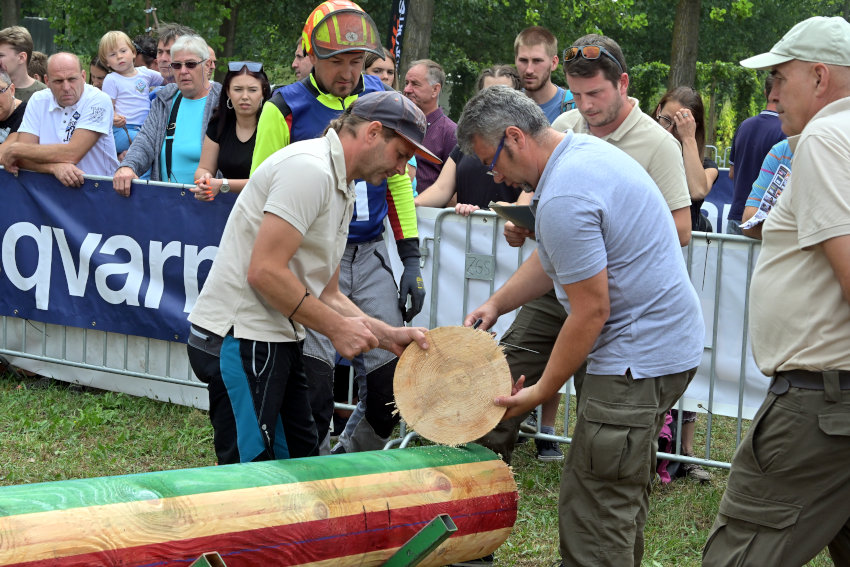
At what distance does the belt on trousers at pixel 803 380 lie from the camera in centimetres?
277

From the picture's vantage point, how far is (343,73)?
4.65 m

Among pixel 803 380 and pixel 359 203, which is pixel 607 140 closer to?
pixel 359 203

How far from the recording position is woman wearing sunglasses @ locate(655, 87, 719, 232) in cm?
570

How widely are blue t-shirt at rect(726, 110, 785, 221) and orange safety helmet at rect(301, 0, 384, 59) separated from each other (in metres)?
2.87

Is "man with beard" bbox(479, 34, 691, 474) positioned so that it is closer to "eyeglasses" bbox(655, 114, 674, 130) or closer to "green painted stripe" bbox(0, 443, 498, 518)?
"green painted stripe" bbox(0, 443, 498, 518)

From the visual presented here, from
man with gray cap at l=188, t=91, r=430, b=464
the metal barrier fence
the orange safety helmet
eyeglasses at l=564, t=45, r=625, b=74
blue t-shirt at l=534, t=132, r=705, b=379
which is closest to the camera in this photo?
blue t-shirt at l=534, t=132, r=705, b=379

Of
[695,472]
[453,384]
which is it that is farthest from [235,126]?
[695,472]

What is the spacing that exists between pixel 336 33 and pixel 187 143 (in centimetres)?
198

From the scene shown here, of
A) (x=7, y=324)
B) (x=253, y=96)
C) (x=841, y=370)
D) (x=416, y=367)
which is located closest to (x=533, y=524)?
(x=416, y=367)

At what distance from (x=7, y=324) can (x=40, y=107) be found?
1516 mm

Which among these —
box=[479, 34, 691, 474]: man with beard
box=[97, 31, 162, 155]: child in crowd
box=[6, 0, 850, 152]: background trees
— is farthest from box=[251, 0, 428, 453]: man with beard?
box=[6, 0, 850, 152]: background trees

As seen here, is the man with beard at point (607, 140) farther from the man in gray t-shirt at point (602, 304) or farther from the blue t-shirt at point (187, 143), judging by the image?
the blue t-shirt at point (187, 143)

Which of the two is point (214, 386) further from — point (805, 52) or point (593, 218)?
point (805, 52)

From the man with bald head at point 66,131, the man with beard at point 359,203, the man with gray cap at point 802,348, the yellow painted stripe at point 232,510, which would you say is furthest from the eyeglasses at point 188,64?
the man with gray cap at point 802,348
